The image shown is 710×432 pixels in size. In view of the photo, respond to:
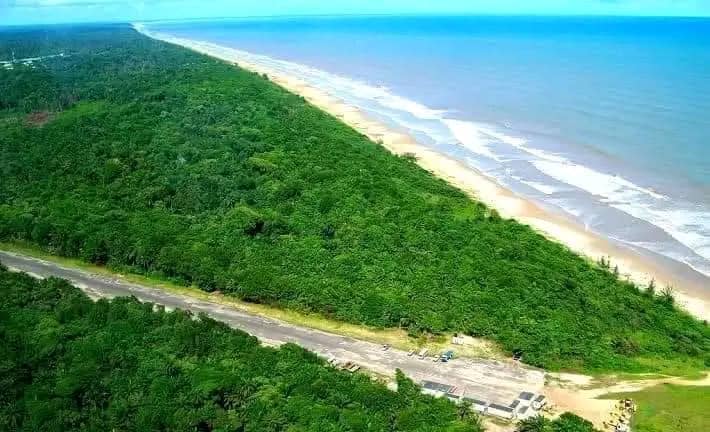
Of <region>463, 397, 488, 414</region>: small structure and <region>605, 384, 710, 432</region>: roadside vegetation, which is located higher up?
<region>605, 384, 710, 432</region>: roadside vegetation

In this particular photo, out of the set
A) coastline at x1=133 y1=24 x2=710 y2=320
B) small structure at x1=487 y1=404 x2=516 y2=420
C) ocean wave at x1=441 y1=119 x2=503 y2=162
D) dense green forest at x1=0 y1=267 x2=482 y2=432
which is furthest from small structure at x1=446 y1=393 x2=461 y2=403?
ocean wave at x1=441 y1=119 x2=503 y2=162

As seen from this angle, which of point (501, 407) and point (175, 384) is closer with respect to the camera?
point (175, 384)

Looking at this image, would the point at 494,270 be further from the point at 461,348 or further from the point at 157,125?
the point at 157,125

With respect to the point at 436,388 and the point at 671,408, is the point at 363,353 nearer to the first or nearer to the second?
the point at 436,388

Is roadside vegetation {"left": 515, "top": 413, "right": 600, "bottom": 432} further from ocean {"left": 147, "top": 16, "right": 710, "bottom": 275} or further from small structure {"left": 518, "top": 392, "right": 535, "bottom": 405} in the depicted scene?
ocean {"left": 147, "top": 16, "right": 710, "bottom": 275}

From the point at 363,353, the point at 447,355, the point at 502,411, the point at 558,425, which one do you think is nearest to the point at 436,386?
the point at 447,355

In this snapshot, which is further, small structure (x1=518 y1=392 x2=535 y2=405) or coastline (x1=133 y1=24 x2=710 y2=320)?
coastline (x1=133 y1=24 x2=710 y2=320)

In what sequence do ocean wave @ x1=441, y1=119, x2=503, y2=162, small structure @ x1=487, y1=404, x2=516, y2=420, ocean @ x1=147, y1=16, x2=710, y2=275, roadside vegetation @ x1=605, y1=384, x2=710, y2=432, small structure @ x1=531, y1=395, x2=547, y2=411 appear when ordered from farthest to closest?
ocean wave @ x1=441, y1=119, x2=503, y2=162
ocean @ x1=147, y1=16, x2=710, y2=275
small structure @ x1=531, y1=395, x2=547, y2=411
small structure @ x1=487, y1=404, x2=516, y2=420
roadside vegetation @ x1=605, y1=384, x2=710, y2=432
